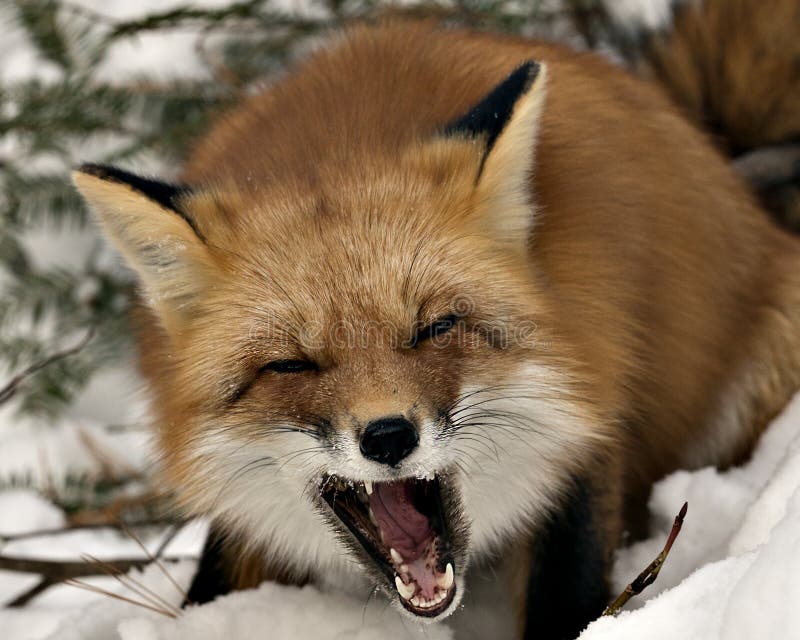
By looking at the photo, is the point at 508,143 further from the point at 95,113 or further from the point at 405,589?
the point at 95,113

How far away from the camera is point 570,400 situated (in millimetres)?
1856

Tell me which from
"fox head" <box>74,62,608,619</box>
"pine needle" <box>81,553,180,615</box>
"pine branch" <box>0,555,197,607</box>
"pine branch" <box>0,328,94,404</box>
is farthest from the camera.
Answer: "pine branch" <box>0,328,94,404</box>

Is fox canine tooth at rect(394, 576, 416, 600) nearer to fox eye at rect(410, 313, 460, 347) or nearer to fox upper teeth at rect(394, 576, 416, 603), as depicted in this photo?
fox upper teeth at rect(394, 576, 416, 603)

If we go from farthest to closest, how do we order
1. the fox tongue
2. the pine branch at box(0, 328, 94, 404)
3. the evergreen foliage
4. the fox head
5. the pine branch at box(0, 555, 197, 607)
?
the evergreen foliage → the pine branch at box(0, 328, 94, 404) → the pine branch at box(0, 555, 197, 607) → the fox tongue → the fox head

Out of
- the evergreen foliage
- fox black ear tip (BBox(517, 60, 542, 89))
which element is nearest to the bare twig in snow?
fox black ear tip (BBox(517, 60, 542, 89))

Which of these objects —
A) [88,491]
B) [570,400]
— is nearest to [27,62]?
[88,491]

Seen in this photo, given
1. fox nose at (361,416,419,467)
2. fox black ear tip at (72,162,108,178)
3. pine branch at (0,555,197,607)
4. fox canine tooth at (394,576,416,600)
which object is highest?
fox black ear tip at (72,162,108,178)

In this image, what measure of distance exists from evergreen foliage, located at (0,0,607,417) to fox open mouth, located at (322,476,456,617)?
1541 millimetres

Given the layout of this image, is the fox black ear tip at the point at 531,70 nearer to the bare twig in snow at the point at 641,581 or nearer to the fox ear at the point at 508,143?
the fox ear at the point at 508,143

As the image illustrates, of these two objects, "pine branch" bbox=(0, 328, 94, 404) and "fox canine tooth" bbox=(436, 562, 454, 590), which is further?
"pine branch" bbox=(0, 328, 94, 404)

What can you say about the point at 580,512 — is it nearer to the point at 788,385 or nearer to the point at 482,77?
the point at 788,385

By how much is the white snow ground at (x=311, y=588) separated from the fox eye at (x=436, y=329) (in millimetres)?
576

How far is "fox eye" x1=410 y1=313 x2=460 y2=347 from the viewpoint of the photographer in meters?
1.73

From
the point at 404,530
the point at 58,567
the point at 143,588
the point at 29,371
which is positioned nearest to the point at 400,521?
the point at 404,530
